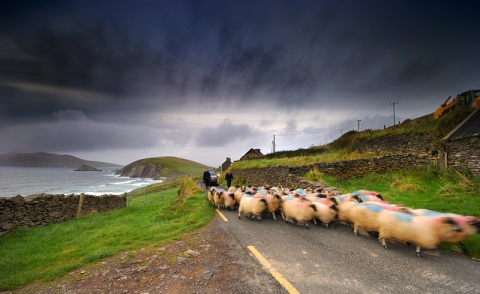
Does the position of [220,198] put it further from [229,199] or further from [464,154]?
[464,154]

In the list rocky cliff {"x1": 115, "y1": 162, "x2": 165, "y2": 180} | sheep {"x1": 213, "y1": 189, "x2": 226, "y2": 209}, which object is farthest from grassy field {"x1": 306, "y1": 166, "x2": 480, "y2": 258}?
rocky cliff {"x1": 115, "y1": 162, "x2": 165, "y2": 180}

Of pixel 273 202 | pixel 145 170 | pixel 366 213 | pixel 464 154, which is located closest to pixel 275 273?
pixel 366 213

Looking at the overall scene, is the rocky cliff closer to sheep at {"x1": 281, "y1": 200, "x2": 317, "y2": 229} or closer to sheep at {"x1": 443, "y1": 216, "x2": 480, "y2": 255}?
sheep at {"x1": 281, "y1": 200, "x2": 317, "y2": 229}

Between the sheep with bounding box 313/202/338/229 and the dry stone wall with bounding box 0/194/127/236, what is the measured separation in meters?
14.4

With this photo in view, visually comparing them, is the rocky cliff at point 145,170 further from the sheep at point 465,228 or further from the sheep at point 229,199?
the sheep at point 465,228

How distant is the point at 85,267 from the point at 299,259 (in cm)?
516

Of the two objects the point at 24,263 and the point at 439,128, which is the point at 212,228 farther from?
the point at 439,128

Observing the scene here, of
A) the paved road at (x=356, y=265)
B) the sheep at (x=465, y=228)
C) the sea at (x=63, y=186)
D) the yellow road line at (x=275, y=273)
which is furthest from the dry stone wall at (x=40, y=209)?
the sea at (x=63, y=186)

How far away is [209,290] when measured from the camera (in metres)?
3.91

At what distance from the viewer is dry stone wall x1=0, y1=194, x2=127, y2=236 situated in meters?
11.1

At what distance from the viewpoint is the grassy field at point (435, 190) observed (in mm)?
7758

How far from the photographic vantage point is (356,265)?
15.3 feet

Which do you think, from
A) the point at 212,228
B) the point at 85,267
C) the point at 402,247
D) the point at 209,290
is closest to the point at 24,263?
the point at 85,267

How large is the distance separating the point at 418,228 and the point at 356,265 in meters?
1.86
